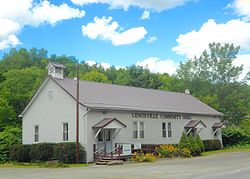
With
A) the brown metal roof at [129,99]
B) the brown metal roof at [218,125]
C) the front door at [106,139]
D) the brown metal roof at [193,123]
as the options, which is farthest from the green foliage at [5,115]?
the brown metal roof at [218,125]

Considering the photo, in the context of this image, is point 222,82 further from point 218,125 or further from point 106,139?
point 106,139

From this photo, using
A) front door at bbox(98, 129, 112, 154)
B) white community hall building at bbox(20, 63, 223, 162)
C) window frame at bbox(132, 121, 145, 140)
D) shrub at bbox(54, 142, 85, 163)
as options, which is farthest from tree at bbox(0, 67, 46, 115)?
shrub at bbox(54, 142, 85, 163)

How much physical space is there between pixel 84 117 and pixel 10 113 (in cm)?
2155

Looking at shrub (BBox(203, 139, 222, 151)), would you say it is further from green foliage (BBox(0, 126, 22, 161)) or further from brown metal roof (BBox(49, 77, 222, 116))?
Result: green foliage (BBox(0, 126, 22, 161))

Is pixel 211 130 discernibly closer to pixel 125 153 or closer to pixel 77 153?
pixel 125 153

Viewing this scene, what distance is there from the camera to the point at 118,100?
33.2 m

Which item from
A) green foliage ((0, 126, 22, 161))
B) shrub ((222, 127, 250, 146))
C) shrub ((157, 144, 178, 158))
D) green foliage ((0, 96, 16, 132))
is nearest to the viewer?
shrub ((157, 144, 178, 158))

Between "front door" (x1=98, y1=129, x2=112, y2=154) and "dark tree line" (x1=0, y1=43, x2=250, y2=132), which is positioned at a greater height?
"dark tree line" (x1=0, y1=43, x2=250, y2=132)

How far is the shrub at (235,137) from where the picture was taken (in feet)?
149

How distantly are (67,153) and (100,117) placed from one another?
3919 mm

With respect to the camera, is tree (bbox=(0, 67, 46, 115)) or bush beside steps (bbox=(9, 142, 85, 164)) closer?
bush beside steps (bbox=(9, 142, 85, 164))

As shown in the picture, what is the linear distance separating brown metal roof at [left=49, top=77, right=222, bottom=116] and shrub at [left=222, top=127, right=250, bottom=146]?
3.61 metres

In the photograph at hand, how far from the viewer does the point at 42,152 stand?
2973 centimetres

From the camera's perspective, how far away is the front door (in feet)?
98.4
